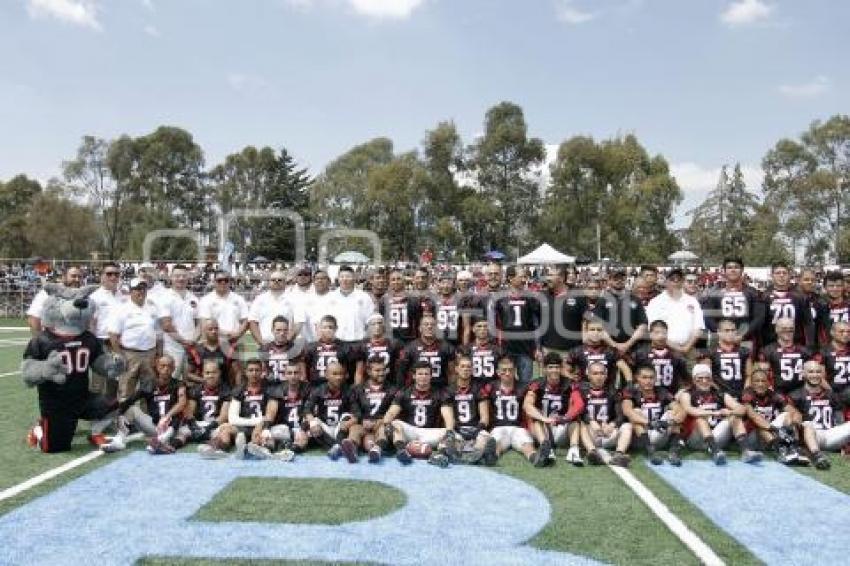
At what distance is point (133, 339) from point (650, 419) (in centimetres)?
568

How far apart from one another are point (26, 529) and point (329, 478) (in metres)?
2.27

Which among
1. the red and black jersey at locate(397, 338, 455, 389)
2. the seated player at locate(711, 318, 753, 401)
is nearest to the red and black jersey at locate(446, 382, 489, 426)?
the red and black jersey at locate(397, 338, 455, 389)

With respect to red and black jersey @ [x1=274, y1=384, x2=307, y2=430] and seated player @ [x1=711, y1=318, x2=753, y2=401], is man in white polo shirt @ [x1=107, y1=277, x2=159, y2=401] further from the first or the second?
seated player @ [x1=711, y1=318, x2=753, y2=401]

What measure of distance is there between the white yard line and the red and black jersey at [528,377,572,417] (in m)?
1.02

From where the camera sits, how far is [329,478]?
19.8 ft

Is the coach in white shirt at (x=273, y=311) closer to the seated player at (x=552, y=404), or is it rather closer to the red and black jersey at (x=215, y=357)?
the red and black jersey at (x=215, y=357)

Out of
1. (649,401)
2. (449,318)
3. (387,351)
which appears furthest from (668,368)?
(387,351)

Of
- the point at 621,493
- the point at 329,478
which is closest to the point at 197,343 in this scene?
the point at 329,478

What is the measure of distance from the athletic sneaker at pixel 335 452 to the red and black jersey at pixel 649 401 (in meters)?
2.88

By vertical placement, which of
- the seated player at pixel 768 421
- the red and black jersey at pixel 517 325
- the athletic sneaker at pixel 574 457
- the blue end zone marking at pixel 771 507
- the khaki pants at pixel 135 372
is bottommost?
the blue end zone marking at pixel 771 507

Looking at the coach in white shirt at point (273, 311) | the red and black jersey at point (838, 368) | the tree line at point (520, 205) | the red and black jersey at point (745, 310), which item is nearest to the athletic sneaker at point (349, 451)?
the coach in white shirt at point (273, 311)

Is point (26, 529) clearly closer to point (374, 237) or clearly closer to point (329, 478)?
point (329, 478)

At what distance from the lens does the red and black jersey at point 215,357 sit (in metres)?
7.89

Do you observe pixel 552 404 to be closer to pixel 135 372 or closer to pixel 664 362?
pixel 664 362
